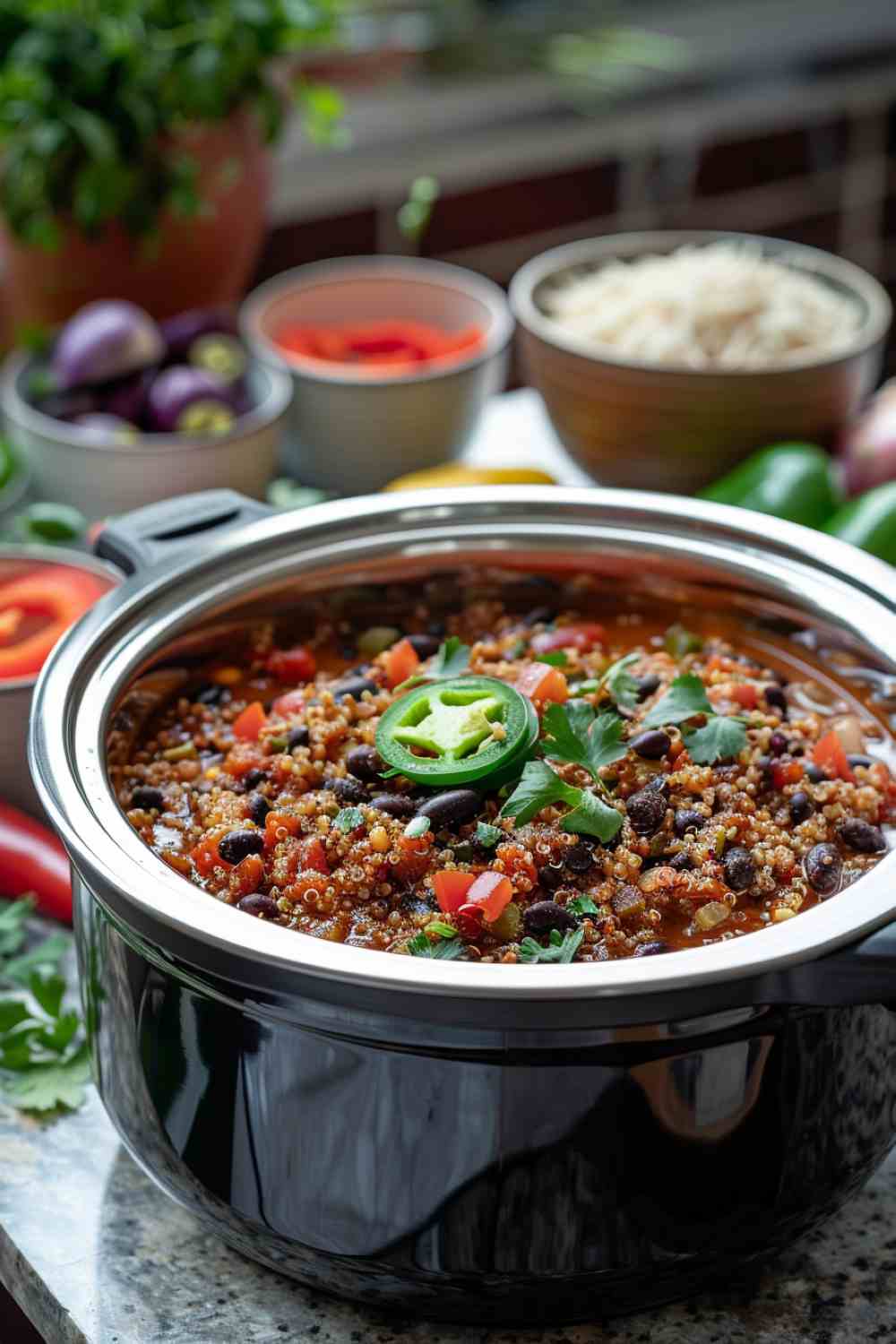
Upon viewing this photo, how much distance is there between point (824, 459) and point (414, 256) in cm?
308

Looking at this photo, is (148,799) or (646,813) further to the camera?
(148,799)

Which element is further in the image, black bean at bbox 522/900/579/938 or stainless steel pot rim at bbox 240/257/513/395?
stainless steel pot rim at bbox 240/257/513/395

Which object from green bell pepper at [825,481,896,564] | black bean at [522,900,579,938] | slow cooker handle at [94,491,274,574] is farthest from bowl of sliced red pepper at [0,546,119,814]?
green bell pepper at [825,481,896,564]

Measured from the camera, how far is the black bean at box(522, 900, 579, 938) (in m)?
1.08

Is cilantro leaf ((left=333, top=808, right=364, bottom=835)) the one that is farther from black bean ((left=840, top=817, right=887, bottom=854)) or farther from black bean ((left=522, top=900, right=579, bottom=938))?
black bean ((left=840, top=817, right=887, bottom=854))

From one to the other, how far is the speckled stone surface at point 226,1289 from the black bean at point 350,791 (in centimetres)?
37

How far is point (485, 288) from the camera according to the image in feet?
8.36

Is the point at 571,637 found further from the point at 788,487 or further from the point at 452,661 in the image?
the point at 788,487

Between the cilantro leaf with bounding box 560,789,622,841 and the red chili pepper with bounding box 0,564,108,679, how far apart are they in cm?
71

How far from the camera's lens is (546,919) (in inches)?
42.7

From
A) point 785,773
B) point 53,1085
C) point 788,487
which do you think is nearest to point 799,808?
point 785,773

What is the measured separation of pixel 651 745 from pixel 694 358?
45.4 inches

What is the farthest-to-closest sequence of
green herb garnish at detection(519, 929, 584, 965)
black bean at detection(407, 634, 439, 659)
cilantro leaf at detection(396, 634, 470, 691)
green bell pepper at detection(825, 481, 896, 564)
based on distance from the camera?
1. green bell pepper at detection(825, 481, 896, 564)
2. black bean at detection(407, 634, 439, 659)
3. cilantro leaf at detection(396, 634, 470, 691)
4. green herb garnish at detection(519, 929, 584, 965)

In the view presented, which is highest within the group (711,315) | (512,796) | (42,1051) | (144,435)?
(512,796)
